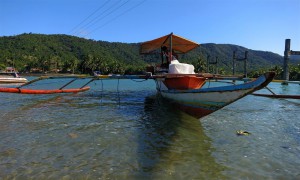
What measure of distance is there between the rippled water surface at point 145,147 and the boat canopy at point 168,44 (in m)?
6.98

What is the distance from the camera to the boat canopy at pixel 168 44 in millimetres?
17031

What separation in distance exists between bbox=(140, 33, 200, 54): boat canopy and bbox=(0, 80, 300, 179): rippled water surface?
275 inches

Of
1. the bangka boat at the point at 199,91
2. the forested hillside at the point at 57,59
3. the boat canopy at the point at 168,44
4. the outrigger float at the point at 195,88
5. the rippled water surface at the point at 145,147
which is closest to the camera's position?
the rippled water surface at the point at 145,147

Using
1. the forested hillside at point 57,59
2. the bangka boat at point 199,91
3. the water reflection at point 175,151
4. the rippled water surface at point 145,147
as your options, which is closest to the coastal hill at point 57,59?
the forested hillside at point 57,59

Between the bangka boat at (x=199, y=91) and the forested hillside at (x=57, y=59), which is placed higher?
the forested hillside at (x=57, y=59)

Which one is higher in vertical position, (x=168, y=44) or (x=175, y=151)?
(x=168, y=44)

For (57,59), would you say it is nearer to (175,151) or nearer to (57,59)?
(57,59)

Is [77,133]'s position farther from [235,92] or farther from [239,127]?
[239,127]

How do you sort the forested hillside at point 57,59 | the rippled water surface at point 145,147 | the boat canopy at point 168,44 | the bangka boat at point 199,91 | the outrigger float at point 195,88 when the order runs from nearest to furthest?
1. the rippled water surface at point 145,147
2. the bangka boat at point 199,91
3. the outrigger float at point 195,88
4. the boat canopy at point 168,44
5. the forested hillside at point 57,59

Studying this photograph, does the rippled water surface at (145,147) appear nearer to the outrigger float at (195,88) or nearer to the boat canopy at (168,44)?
the outrigger float at (195,88)

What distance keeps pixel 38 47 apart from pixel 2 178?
629ft

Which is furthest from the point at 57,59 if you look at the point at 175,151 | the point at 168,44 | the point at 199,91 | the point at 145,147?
the point at 175,151

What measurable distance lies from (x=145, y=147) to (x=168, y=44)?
12.4 m

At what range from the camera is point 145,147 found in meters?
7.11
